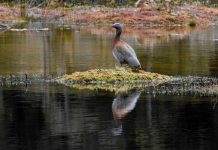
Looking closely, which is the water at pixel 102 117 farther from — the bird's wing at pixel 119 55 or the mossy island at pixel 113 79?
the bird's wing at pixel 119 55

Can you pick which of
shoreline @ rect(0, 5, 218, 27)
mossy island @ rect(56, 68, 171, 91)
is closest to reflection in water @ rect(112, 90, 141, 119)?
mossy island @ rect(56, 68, 171, 91)

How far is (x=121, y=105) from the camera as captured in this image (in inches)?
683

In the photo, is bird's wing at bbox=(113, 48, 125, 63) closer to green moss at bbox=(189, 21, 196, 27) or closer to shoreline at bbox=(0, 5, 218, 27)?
shoreline at bbox=(0, 5, 218, 27)

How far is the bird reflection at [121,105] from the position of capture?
47.4 ft

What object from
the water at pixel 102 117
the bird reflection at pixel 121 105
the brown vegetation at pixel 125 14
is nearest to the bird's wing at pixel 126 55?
the water at pixel 102 117

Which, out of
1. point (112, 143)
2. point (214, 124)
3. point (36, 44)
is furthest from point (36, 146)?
point (36, 44)

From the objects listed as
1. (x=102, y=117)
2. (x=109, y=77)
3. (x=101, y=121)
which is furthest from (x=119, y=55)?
(x=101, y=121)

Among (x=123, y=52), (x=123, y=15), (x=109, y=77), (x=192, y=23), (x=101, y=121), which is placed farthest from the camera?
(x=123, y=15)

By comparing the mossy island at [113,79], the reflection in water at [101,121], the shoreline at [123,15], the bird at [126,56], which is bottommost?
the shoreline at [123,15]

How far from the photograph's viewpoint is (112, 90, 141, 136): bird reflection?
47.4 feet

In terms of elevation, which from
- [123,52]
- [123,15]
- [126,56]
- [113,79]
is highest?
[123,52]

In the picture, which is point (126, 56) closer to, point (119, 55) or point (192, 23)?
point (119, 55)

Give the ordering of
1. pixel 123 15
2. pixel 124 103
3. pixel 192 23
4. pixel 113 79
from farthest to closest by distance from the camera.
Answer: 1. pixel 123 15
2. pixel 192 23
3. pixel 113 79
4. pixel 124 103

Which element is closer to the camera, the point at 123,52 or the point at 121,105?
the point at 121,105
